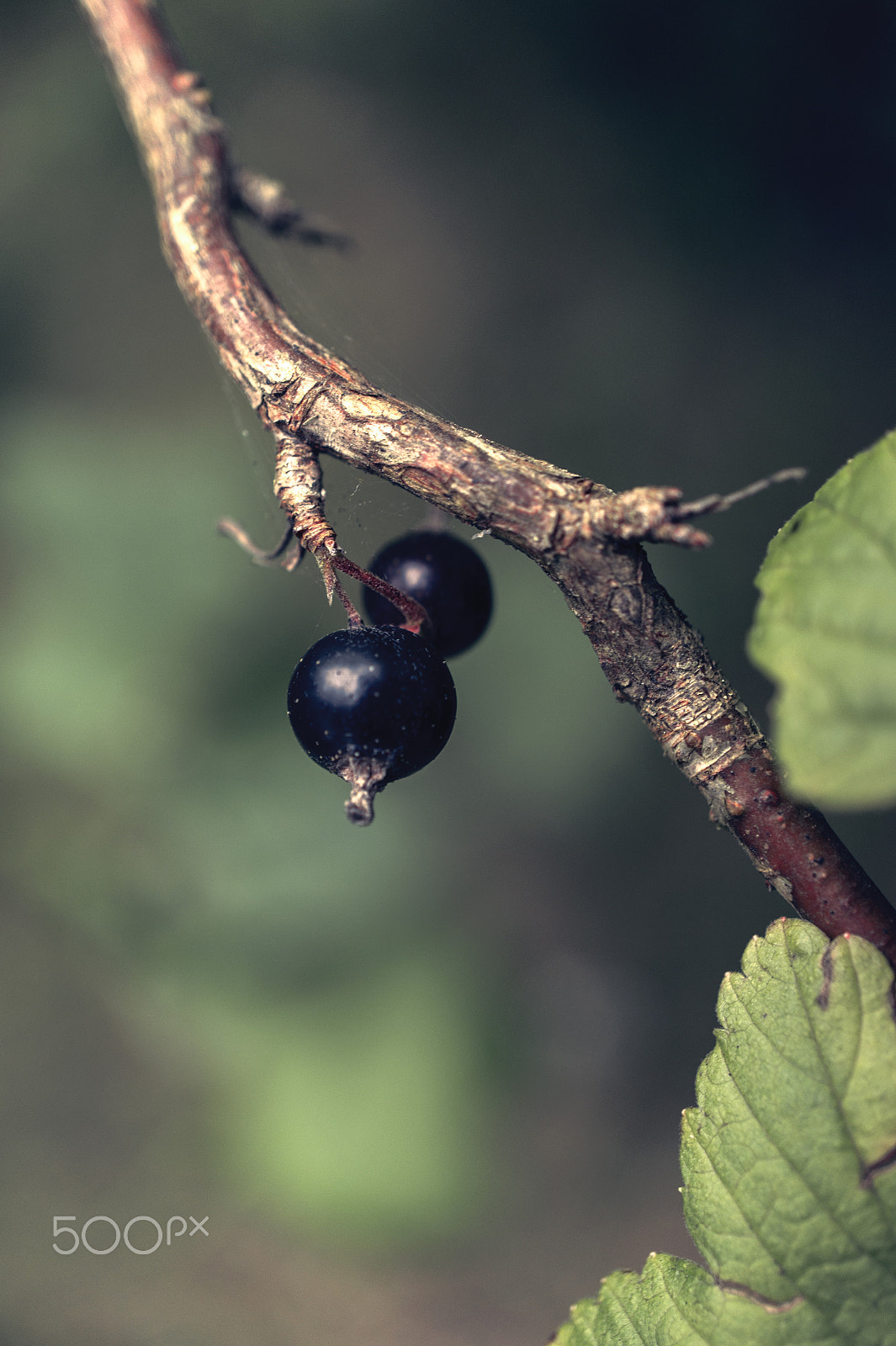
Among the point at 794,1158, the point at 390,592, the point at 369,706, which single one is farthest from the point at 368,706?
the point at 794,1158

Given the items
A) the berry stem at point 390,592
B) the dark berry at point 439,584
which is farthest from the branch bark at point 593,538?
the dark berry at point 439,584

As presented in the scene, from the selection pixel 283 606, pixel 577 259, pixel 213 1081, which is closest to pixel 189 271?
pixel 283 606

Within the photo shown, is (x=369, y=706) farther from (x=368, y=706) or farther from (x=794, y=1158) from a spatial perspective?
(x=794, y=1158)

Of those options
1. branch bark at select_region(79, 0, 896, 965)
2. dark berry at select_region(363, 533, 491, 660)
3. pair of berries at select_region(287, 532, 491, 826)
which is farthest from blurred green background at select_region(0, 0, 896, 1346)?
pair of berries at select_region(287, 532, 491, 826)

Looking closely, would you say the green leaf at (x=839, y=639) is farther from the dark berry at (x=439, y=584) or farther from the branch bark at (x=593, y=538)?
the dark berry at (x=439, y=584)

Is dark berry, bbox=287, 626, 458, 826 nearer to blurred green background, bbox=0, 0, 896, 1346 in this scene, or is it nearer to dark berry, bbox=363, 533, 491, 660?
dark berry, bbox=363, 533, 491, 660

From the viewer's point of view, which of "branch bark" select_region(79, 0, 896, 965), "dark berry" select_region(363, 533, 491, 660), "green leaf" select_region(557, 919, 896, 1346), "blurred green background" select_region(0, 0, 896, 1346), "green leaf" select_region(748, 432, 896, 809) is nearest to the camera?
"green leaf" select_region(748, 432, 896, 809)
